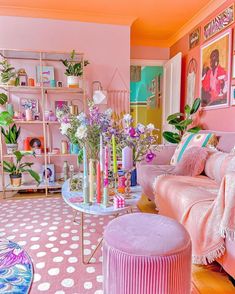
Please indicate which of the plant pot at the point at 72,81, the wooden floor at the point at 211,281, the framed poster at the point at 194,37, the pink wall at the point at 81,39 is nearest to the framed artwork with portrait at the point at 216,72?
the framed poster at the point at 194,37

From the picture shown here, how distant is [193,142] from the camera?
2.56m

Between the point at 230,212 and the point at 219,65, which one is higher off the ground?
the point at 219,65

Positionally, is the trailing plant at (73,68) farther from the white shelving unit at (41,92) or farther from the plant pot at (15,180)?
the plant pot at (15,180)

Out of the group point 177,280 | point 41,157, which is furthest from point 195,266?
point 41,157

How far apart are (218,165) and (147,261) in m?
1.39

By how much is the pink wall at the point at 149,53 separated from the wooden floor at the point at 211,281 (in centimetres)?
351

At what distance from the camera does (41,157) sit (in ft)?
11.0

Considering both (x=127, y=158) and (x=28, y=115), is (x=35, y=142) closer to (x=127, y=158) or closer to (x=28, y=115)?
(x=28, y=115)

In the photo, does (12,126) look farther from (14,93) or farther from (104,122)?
(104,122)

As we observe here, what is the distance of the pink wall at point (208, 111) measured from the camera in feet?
8.77

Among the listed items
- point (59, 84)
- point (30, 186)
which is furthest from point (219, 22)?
point (30, 186)

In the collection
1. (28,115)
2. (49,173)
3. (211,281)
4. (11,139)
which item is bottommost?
(211,281)

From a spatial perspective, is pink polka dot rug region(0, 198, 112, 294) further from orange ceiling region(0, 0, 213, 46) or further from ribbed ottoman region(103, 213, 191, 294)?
orange ceiling region(0, 0, 213, 46)

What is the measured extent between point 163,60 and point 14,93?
8.68ft
